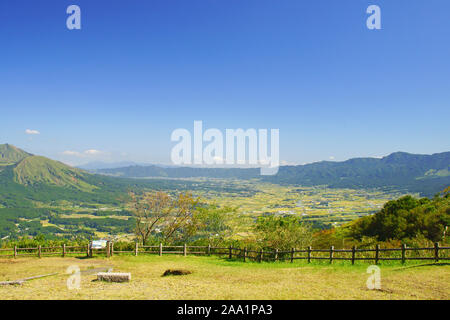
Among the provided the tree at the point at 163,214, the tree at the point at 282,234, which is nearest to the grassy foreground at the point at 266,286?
the tree at the point at 282,234

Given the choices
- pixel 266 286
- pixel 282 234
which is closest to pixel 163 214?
pixel 282 234

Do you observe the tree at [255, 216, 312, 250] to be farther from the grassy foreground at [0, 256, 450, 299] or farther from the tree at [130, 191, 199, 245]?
the tree at [130, 191, 199, 245]

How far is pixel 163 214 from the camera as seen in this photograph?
33.4 m

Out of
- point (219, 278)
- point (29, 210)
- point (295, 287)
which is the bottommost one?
point (29, 210)

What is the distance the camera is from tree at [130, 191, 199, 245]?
3312cm

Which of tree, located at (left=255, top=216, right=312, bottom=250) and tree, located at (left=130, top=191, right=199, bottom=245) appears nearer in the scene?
tree, located at (left=255, top=216, right=312, bottom=250)

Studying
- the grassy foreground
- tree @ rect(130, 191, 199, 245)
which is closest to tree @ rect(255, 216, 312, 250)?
the grassy foreground

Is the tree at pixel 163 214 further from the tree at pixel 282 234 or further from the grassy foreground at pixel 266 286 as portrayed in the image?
the grassy foreground at pixel 266 286

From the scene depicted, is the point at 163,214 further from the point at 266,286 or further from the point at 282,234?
the point at 266,286

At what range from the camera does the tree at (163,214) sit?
33125 millimetres
